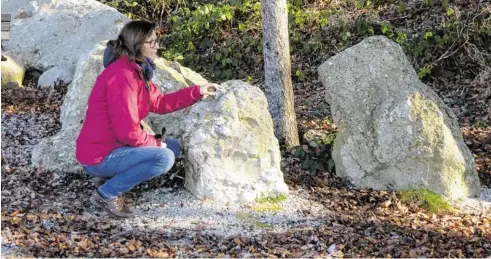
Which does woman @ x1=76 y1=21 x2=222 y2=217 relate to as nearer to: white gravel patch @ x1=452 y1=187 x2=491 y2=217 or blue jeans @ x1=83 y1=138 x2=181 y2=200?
blue jeans @ x1=83 y1=138 x2=181 y2=200

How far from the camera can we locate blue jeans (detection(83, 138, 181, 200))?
4984 millimetres

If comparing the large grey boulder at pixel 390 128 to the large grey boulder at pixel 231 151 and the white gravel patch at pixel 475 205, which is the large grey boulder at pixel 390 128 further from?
the large grey boulder at pixel 231 151

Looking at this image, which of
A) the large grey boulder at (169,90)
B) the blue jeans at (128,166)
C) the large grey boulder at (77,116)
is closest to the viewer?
the blue jeans at (128,166)

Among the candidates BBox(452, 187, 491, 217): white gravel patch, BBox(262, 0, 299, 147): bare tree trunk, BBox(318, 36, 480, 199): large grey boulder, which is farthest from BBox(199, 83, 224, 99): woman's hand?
BBox(452, 187, 491, 217): white gravel patch

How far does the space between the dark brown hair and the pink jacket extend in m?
0.06

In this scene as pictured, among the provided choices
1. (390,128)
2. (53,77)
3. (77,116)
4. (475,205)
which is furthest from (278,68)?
(53,77)

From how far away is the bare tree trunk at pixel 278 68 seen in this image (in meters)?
6.27

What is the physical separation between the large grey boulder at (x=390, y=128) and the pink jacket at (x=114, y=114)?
1747mm

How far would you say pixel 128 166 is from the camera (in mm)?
5008

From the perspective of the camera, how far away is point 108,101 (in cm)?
489

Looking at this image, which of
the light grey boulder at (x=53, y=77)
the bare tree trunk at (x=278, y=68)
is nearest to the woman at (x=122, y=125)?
the bare tree trunk at (x=278, y=68)

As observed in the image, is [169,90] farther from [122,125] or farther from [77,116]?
[122,125]

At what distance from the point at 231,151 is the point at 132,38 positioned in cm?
116

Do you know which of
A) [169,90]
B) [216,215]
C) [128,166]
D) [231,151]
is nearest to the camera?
[128,166]
